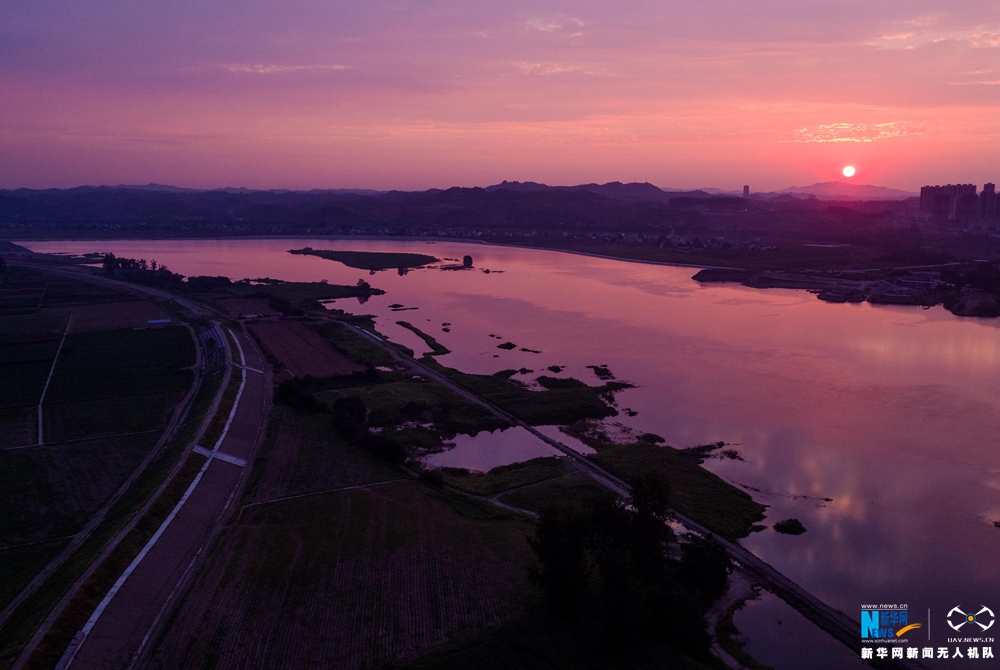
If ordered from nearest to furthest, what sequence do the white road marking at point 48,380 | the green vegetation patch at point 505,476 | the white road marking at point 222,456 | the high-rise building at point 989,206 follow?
the green vegetation patch at point 505,476, the white road marking at point 222,456, the white road marking at point 48,380, the high-rise building at point 989,206

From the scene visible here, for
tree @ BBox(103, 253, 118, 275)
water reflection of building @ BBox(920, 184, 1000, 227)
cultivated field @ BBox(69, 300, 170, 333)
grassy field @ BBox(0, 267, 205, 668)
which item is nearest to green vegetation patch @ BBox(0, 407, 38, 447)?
grassy field @ BBox(0, 267, 205, 668)

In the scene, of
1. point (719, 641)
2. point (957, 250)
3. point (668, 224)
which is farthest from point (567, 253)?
point (719, 641)

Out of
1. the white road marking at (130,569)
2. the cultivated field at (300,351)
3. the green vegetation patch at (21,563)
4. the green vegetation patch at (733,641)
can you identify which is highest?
the cultivated field at (300,351)

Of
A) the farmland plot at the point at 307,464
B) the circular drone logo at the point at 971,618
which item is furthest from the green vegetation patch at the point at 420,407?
the circular drone logo at the point at 971,618

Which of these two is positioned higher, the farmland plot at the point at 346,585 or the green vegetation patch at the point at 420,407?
the green vegetation patch at the point at 420,407

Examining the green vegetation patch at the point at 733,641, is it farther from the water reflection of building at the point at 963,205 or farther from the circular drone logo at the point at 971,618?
the water reflection of building at the point at 963,205

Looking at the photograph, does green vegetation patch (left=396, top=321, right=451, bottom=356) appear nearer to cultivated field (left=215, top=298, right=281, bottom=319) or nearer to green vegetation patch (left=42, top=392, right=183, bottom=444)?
cultivated field (left=215, top=298, right=281, bottom=319)

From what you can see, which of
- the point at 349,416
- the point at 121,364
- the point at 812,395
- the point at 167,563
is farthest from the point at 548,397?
the point at 121,364
